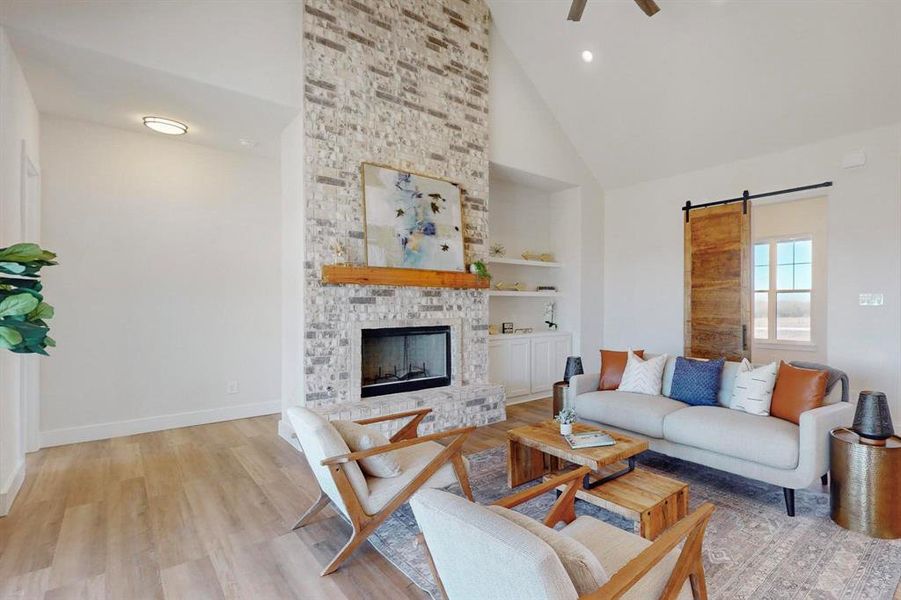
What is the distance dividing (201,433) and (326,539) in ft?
8.63

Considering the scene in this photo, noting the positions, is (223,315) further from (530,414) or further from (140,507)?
(530,414)

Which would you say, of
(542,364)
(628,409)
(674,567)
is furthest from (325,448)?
(542,364)

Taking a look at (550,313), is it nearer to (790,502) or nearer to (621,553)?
(790,502)

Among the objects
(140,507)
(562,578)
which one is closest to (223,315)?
(140,507)

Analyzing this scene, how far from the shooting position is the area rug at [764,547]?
2.05 meters

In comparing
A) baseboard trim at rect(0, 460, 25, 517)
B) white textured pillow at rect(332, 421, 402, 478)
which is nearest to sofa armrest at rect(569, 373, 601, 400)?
white textured pillow at rect(332, 421, 402, 478)

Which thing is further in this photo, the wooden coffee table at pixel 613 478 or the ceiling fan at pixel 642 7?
the ceiling fan at pixel 642 7

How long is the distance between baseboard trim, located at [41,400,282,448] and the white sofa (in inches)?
141

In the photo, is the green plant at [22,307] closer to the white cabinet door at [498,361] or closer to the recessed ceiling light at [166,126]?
the recessed ceiling light at [166,126]

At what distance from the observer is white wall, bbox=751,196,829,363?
652 centimetres


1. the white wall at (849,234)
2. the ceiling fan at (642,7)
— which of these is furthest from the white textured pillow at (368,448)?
the white wall at (849,234)

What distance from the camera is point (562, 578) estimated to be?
42.1 inches

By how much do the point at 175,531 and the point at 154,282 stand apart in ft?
9.35

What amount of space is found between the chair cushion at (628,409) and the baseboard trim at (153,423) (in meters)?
3.58
